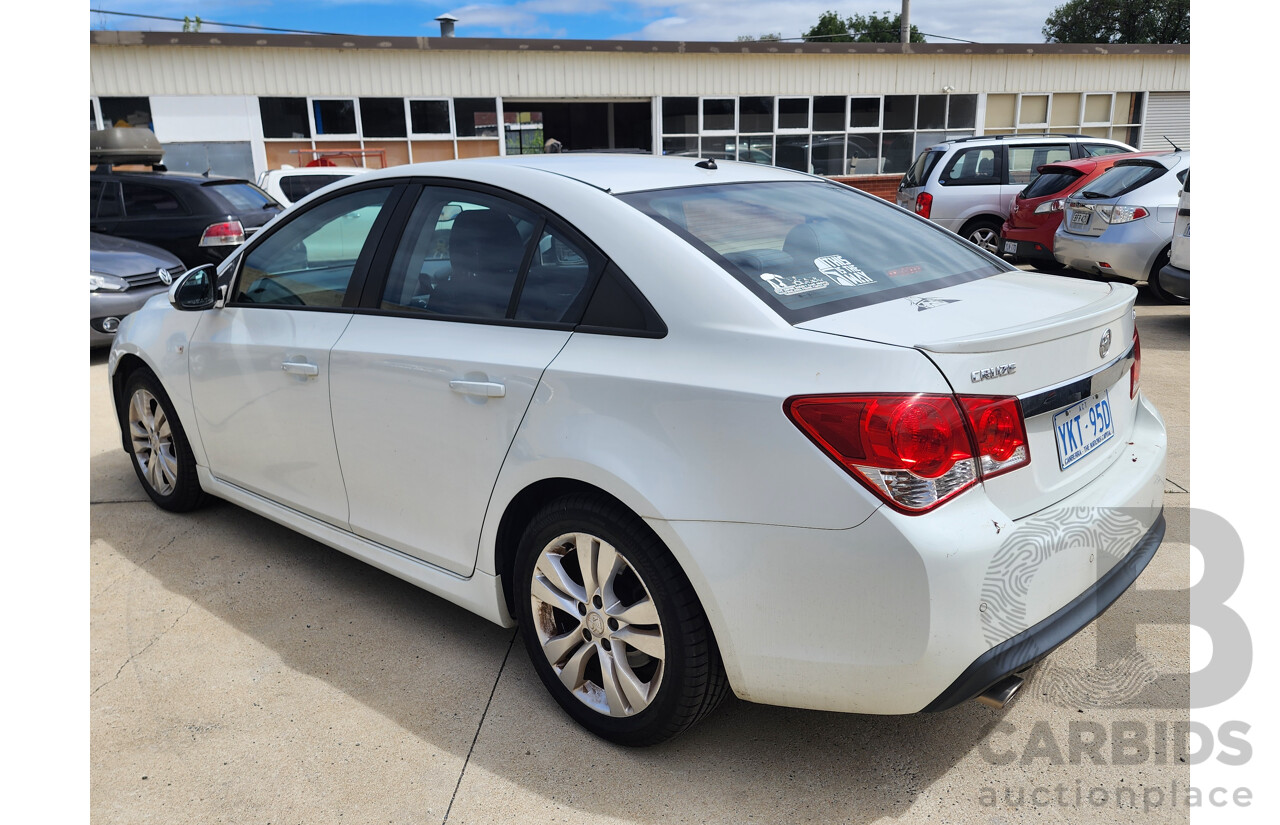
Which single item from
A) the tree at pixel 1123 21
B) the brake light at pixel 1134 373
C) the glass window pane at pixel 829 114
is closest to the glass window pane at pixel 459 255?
the brake light at pixel 1134 373

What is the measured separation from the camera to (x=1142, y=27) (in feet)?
184

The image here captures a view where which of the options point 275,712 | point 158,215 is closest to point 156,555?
point 275,712

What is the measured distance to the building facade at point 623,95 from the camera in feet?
56.1

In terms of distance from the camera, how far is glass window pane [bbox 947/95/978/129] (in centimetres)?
2211

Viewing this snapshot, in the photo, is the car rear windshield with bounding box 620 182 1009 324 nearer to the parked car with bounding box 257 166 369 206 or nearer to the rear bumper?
the rear bumper

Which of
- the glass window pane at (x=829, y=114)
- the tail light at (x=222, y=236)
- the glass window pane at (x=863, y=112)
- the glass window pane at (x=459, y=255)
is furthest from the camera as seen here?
the glass window pane at (x=863, y=112)

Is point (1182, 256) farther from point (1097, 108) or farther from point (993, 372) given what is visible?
point (1097, 108)

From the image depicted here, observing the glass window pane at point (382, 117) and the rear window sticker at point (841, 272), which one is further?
the glass window pane at point (382, 117)

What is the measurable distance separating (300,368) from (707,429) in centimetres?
173

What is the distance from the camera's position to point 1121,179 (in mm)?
8836

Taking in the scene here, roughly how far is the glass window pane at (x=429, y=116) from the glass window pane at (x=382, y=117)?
0.72ft

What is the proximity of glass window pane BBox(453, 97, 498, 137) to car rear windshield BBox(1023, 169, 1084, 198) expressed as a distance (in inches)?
471

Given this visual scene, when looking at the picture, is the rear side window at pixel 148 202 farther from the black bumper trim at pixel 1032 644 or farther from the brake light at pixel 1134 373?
the black bumper trim at pixel 1032 644

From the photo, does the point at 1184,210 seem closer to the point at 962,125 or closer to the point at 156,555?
the point at 156,555
